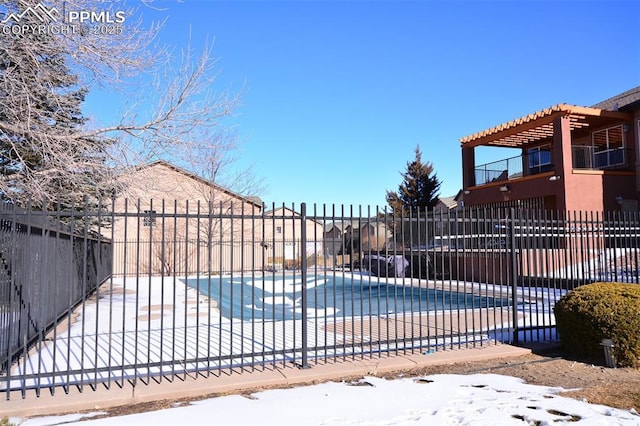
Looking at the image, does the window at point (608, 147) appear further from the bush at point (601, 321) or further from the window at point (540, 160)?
the bush at point (601, 321)

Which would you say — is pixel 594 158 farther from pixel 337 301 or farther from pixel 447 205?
pixel 447 205

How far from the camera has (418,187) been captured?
140 feet

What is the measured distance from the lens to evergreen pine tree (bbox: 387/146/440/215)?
42219 millimetres

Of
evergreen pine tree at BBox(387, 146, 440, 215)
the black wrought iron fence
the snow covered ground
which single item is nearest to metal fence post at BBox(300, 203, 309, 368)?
the black wrought iron fence

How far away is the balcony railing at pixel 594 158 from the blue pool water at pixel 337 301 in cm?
916

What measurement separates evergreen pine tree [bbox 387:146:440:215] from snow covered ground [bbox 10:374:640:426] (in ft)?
123

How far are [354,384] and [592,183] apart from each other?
16598mm

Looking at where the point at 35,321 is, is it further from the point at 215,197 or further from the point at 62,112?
the point at 215,197

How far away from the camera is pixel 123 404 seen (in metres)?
4.48

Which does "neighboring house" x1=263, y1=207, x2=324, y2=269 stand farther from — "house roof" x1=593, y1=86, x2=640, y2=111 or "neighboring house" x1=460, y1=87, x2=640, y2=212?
"house roof" x1=593, y1=86, x2=640, y2=111

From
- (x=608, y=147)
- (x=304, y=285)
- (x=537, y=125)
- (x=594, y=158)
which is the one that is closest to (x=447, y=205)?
(x=608, y=147)

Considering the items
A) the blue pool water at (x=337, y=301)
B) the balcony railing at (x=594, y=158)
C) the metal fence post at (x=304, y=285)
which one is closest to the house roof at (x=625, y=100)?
the balcony railing at (x=594, y=158)

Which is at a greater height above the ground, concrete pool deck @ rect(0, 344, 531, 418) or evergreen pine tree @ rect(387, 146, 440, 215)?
evergreen pine tree @ rect(387, 146, 440, 215)

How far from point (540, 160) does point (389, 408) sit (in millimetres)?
21173
